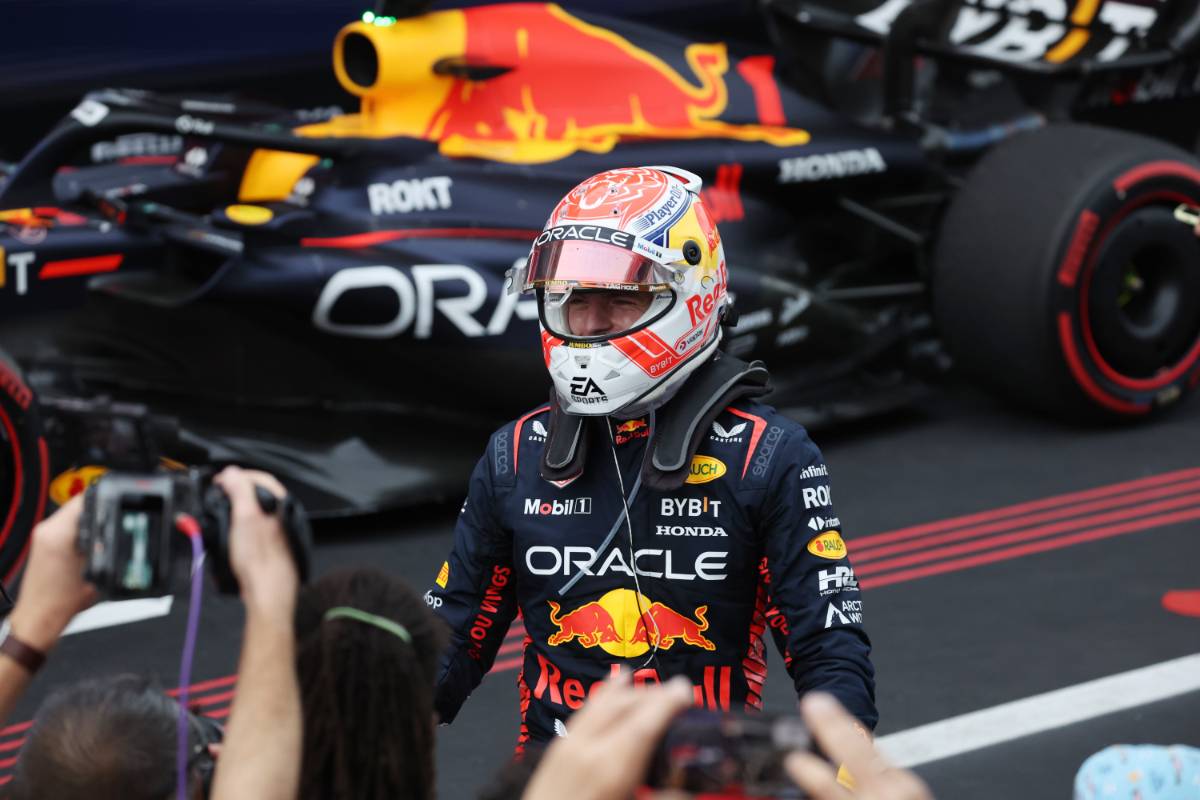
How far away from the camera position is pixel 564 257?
3115 millimetres

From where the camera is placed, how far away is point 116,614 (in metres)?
5.65

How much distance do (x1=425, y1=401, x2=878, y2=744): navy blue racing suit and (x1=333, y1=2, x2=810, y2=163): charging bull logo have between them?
3429 millimetres

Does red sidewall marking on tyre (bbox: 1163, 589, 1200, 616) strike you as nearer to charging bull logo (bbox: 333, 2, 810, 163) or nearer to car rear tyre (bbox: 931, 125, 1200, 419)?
car rear tyre (bbox: 931, 125, 1200, 419)

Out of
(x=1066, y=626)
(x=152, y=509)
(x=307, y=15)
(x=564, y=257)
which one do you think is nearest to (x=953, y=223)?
(x=1066, y=626)

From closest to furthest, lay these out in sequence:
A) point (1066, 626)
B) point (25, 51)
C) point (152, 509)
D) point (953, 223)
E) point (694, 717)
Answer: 1. point (694, 717)
2. point (152, 509)
3. point (1066, 626)
4. point (953, 223)
5. point (25, 51)

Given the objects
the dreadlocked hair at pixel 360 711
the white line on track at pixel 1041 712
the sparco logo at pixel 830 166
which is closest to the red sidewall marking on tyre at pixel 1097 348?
the sparco logo at pixel 830 166

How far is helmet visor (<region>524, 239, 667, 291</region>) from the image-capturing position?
3.10 metres

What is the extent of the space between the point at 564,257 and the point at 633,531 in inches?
20.0

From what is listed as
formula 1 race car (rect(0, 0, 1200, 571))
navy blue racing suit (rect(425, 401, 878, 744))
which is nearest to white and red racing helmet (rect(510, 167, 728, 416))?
navy blue racing suit (rect(425, 401, 878, 744))

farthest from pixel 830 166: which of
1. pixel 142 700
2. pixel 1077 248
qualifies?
pixel 142 700

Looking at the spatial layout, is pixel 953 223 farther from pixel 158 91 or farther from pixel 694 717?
pixel 694 717

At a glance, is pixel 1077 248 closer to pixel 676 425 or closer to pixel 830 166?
pixel 830 166

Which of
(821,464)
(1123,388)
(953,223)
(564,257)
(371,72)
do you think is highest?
(564,257)

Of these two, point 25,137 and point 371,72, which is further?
point 25,137
